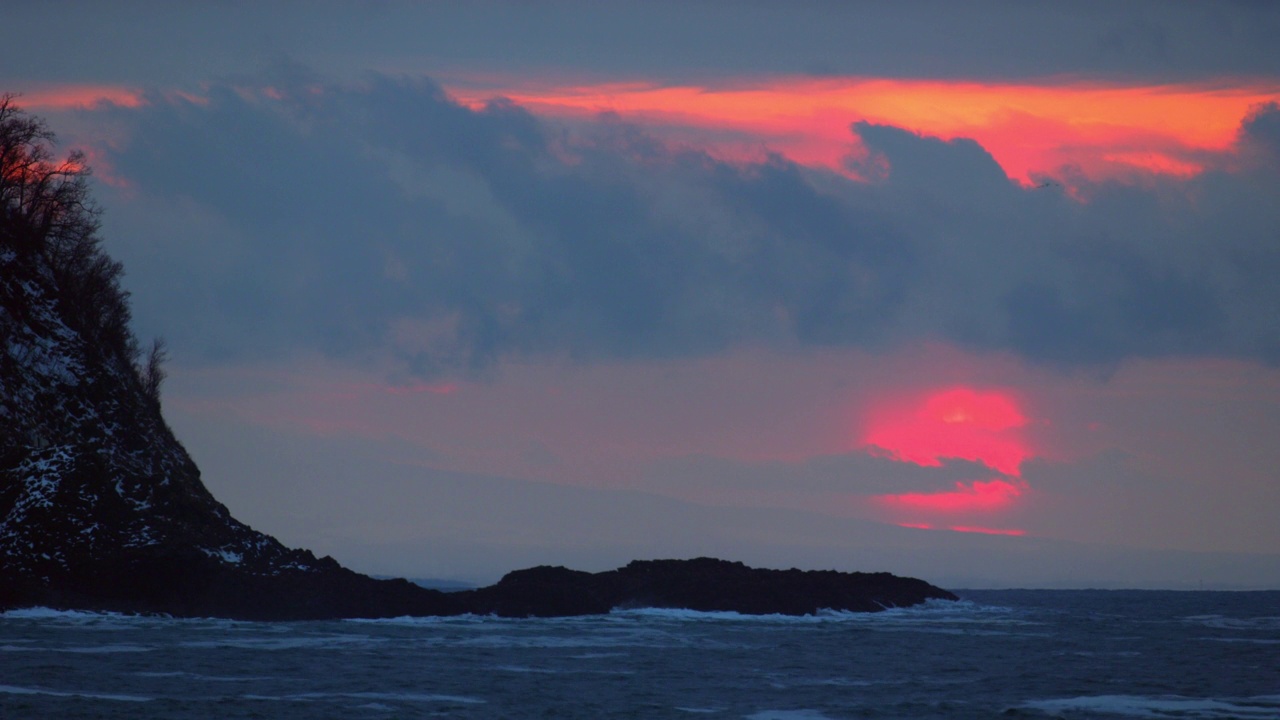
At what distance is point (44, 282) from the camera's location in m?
79.4

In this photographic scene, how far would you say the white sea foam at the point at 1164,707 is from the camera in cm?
4231

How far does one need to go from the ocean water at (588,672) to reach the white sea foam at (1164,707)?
0.09 m

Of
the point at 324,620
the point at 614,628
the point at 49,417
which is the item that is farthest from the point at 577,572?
the point at 49,417

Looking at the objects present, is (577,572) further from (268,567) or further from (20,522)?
(20,522)

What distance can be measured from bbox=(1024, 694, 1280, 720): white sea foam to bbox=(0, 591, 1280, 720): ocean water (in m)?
0.09

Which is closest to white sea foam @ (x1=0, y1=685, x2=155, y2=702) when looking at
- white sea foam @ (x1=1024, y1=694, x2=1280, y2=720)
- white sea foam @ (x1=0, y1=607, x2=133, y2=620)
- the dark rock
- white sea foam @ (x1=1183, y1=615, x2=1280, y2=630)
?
white sea foam @ (x1=0, y1=607, x2=133, y2=620)

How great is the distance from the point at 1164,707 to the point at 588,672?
68.0 feet

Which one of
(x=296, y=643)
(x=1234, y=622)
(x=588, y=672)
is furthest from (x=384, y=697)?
(x=1234, y=622)

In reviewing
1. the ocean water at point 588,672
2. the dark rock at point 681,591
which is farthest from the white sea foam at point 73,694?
the dark rock at point 681,591

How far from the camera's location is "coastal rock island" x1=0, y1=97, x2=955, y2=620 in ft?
214

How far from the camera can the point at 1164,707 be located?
4409 cm

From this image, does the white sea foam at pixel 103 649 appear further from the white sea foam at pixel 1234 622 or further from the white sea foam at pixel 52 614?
the white sea foam at pixel 1234 622

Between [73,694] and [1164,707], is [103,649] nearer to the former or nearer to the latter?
[73,694]

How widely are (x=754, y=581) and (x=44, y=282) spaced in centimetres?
5493
